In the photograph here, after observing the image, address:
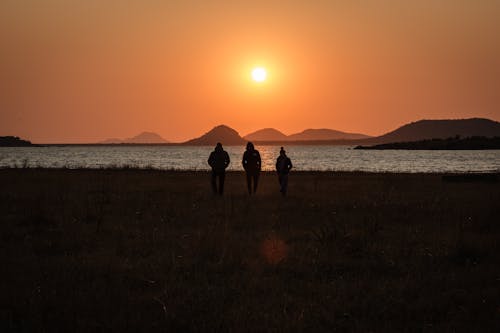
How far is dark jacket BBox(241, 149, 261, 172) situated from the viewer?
1988cm

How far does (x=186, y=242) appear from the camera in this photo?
33.6 feet

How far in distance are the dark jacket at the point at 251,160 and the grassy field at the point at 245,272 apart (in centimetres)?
553

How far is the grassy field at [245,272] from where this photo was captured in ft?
19.0

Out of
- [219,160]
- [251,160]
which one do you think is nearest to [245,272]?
[219,160]

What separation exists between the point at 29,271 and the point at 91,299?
1.95m

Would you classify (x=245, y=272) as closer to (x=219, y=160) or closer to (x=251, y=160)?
(x=219, y=160)

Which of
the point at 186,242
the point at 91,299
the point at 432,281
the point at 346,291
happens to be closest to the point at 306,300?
the point at 346,291

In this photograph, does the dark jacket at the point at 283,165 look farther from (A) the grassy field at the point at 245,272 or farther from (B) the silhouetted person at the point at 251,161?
(A) the grassy field at the point at 245,272

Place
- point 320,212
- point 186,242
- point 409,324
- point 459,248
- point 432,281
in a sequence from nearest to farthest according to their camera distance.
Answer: point 409,324 < point 432,281 < point 459,248 < point 186,242 < point 320,212

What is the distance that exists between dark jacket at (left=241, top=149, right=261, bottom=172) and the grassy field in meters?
5.53

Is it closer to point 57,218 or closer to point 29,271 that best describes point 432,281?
point 29,271

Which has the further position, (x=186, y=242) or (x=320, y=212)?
(x=320, y=212)

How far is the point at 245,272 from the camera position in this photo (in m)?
7.80

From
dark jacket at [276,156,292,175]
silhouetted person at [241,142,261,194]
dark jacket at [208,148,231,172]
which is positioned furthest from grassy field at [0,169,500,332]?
dark jacket at [276,156,292,175]
